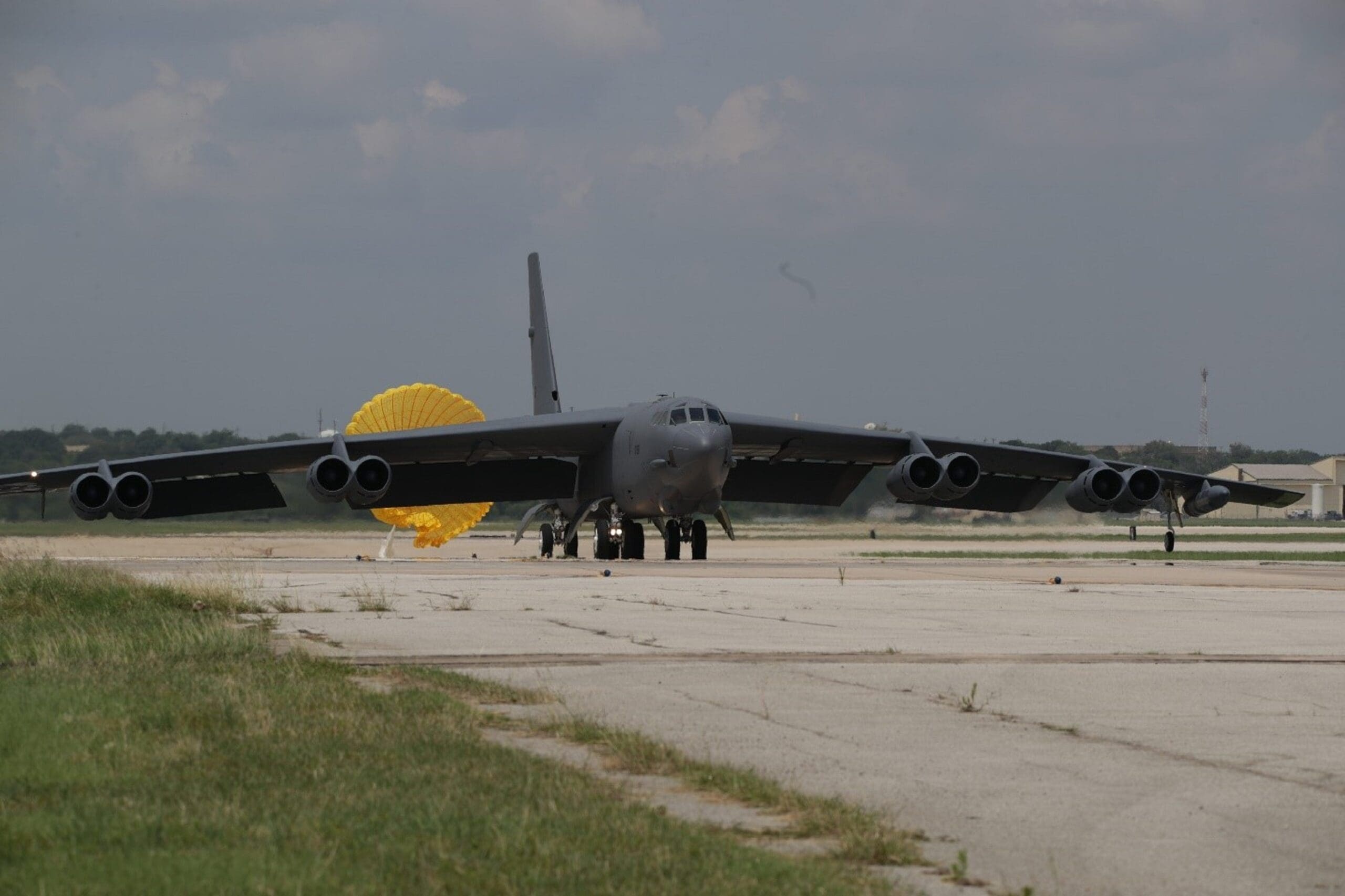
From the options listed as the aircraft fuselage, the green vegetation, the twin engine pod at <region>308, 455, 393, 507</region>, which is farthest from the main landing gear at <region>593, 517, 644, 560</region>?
the green vegetation

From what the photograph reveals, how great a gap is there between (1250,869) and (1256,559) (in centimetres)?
3616

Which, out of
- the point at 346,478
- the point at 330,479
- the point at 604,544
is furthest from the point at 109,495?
the point at 604,544

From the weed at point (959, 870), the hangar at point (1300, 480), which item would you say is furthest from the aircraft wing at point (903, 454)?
the hangar at point (1300, 480)

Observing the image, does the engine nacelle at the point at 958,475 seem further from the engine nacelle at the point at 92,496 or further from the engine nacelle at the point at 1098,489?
the engine nacelle at the point at 92,496

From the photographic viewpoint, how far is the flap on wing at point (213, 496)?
3528 centimetres

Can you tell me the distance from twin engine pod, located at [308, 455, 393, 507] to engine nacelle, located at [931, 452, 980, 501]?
38.2ft

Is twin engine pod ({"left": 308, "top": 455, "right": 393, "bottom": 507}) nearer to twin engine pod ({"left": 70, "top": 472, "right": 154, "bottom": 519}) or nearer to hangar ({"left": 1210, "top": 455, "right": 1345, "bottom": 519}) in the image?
twin engine pod ({"left": 70, "top": 472, "right": 154, "bottom": 519})

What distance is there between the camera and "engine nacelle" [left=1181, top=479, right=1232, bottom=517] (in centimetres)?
3766

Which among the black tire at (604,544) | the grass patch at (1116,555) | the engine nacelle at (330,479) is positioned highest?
the engine nacelle at (330,479)

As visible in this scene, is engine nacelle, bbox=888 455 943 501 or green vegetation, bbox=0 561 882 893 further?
engine nacelle, bbox=888 455 943 501

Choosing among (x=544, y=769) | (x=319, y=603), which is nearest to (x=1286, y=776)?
(x=544, y=769)

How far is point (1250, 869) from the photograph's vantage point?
557 cm

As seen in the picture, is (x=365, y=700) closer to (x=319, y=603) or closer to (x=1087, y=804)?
(x=1087, y=804)

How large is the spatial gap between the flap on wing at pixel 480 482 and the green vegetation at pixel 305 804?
27.7 metres
